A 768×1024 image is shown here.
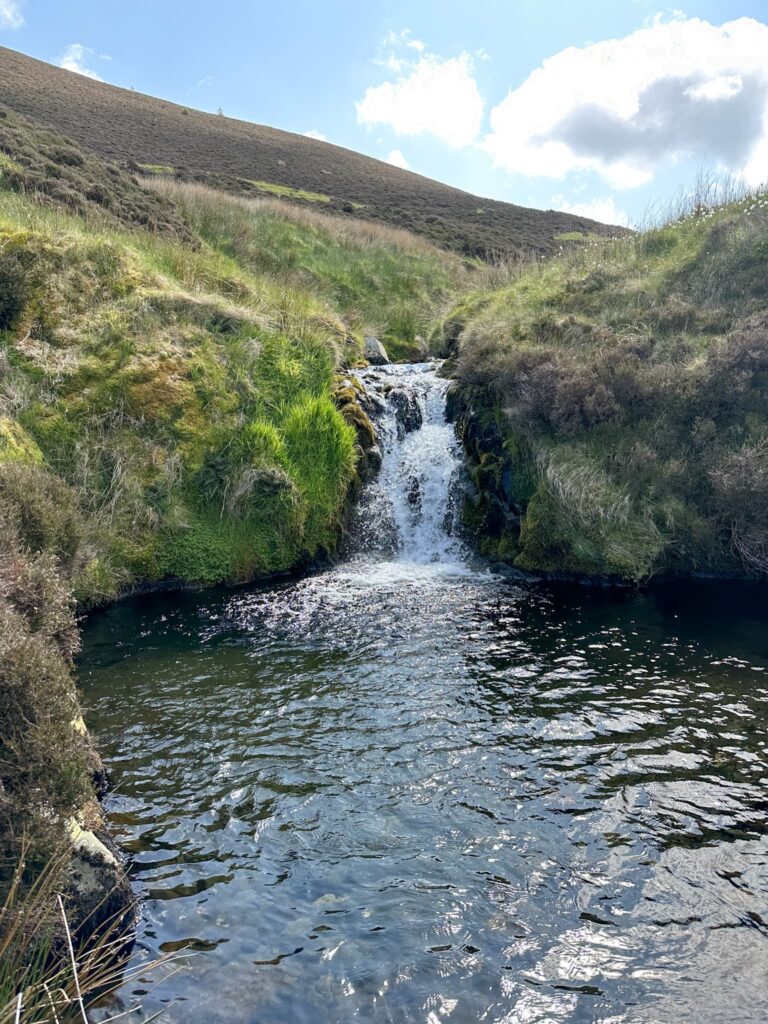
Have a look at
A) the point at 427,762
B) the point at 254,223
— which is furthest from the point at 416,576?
the point at 254,223

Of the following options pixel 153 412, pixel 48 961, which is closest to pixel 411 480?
pixel 153 412

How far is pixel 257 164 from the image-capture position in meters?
47.3

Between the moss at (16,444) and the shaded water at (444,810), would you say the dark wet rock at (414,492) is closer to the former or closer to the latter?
the shaded water at (444,810)

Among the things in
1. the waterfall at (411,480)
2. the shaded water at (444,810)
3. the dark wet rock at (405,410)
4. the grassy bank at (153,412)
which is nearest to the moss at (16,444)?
the grassy bank at (153,412)

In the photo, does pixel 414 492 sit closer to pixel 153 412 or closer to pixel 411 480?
pixel 411 480

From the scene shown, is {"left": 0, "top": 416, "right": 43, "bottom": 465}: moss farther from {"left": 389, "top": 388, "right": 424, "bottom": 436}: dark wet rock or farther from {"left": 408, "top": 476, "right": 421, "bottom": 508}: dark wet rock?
{"left": 389, "top": 388, "right": 424, "bottom": 436}: dark wet rock

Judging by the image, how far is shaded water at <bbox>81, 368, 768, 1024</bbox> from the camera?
4203 millimetres

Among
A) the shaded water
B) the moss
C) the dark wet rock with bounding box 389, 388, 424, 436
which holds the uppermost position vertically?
the dark wet rock with bounding box 389, 388, 424, 436

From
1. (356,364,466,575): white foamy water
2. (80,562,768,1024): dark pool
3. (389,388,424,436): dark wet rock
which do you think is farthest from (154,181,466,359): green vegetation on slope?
(80,562,768,1024): dark pool

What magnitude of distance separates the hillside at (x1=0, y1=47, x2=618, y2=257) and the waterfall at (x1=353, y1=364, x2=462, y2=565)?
2246cm

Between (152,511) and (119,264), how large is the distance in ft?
22.1

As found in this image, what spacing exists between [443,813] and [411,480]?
9885mm

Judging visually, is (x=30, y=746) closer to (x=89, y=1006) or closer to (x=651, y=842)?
(x=89, y=1006)

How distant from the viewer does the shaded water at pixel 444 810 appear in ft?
13.8
